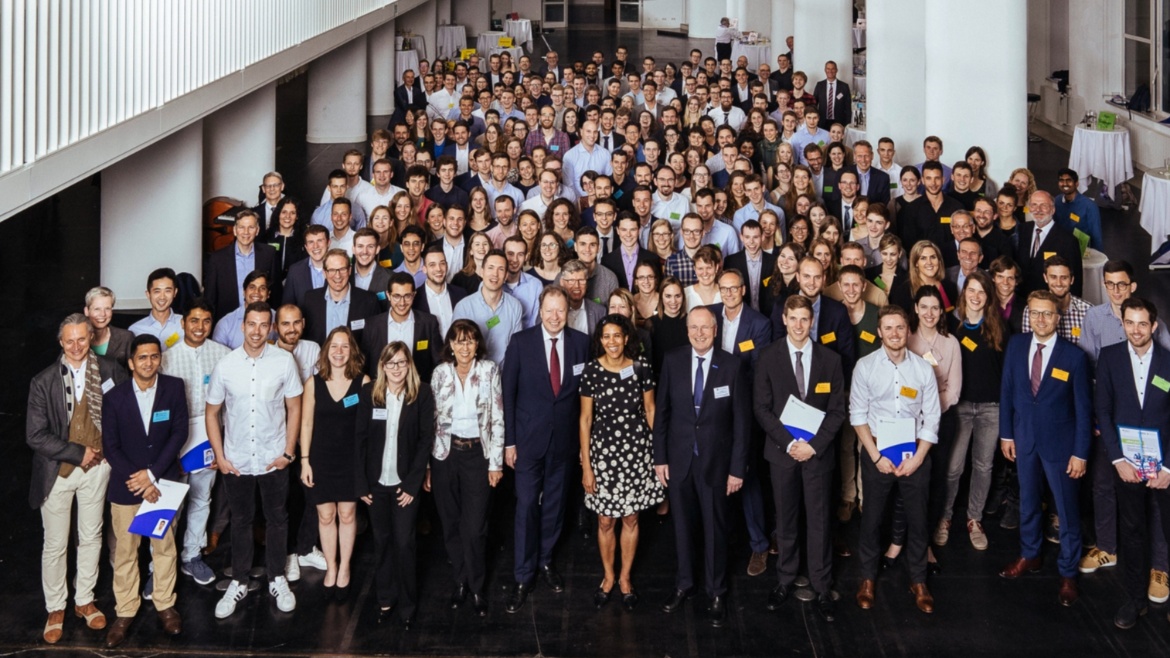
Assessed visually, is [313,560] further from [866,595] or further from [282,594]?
[866,595]

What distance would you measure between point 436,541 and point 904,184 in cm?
492

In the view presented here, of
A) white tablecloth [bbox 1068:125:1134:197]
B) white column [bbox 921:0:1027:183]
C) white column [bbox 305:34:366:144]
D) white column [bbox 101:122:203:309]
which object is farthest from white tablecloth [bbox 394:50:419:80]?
white column [bbox 921:0:1027:183]

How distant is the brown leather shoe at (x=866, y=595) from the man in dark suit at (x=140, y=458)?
3.40m

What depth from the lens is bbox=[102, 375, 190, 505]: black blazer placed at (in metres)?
5.47

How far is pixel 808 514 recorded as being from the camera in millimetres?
5906

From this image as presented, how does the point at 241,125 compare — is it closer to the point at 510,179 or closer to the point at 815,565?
the point at 510,179

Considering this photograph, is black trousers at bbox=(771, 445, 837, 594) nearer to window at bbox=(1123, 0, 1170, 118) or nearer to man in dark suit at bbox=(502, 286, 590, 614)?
man in dark suit at bbox=(502, 286, 590, 614)

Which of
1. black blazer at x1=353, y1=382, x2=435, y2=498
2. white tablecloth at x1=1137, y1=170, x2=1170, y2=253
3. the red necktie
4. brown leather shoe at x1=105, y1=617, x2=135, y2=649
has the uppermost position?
white tablecloth at x1=1137, y1=170, x2=1170, y2=253

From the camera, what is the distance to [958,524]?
6773mm

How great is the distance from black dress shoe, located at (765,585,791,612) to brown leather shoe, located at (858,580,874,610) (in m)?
Result: 0.37

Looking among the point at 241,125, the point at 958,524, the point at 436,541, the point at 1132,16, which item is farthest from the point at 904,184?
the point at 1132,16

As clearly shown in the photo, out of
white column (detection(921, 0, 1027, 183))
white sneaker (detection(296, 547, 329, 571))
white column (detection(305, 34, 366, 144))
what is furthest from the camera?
white column (detection(305, 34, 366, 144))

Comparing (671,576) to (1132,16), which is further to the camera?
(1132,16)

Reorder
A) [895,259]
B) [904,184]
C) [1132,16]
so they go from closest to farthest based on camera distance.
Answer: [895,259]
[904,184]
[1132,16]
